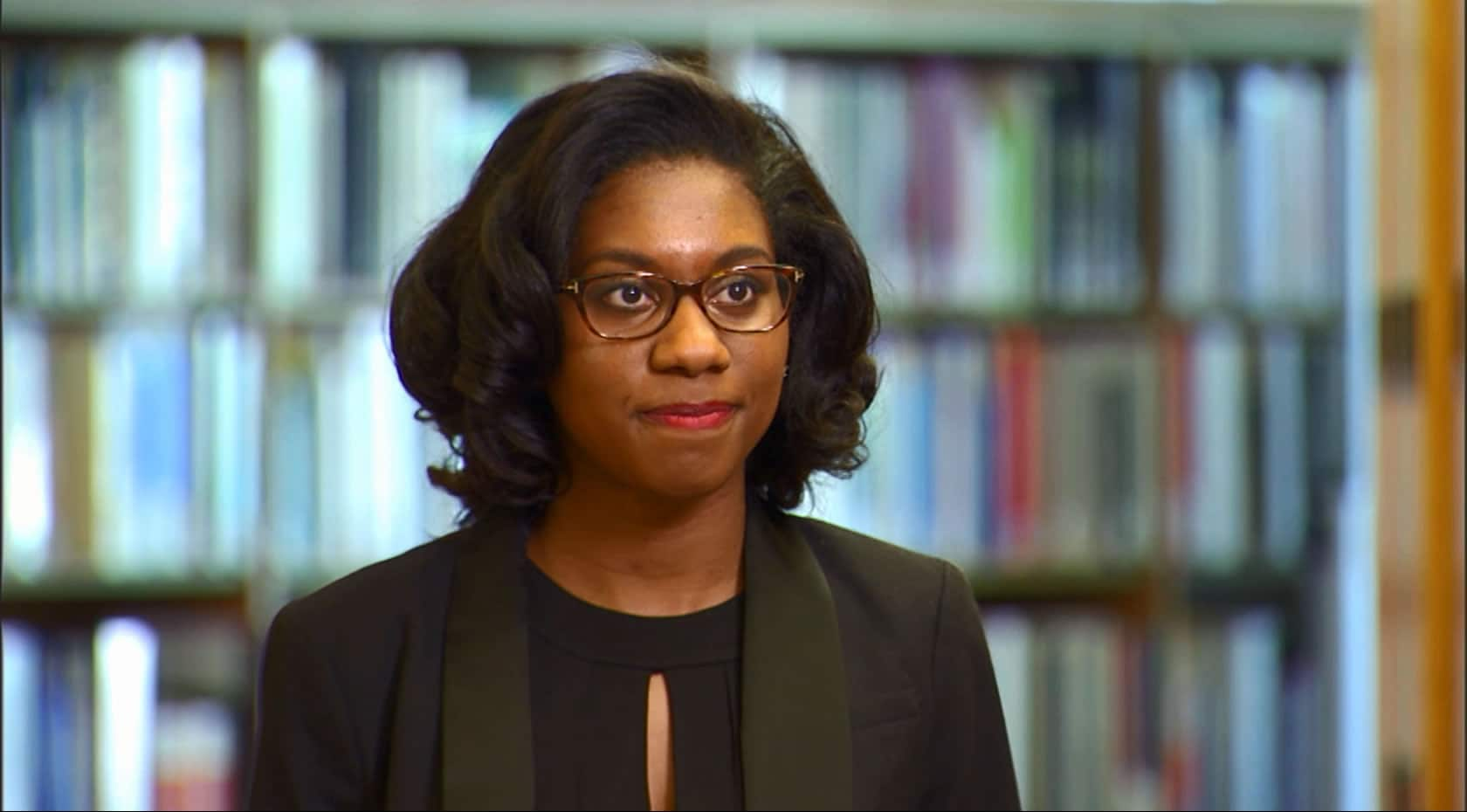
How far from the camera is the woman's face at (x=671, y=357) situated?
0.94 metres

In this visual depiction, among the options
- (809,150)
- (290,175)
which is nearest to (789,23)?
(809,150)

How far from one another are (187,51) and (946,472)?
1.14 m

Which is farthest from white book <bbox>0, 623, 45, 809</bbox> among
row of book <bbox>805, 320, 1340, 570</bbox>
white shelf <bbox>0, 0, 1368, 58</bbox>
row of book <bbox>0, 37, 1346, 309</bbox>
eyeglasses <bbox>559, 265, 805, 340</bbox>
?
eyeglasses <bbox>559, 265, 805, 340</bbox>

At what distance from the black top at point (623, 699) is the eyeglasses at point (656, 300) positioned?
6.9 inches

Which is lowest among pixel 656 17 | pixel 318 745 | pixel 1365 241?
pixel 318 745

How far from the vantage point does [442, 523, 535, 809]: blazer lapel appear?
94cm

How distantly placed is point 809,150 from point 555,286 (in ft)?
4.15

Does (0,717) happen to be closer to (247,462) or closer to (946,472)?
(247,462)

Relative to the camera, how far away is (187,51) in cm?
226

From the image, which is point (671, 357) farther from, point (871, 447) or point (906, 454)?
point (906, 454)

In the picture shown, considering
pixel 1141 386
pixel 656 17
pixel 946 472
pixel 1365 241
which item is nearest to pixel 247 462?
pixel 656 17

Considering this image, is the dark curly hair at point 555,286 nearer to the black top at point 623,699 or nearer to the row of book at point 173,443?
the black top at point 623,699

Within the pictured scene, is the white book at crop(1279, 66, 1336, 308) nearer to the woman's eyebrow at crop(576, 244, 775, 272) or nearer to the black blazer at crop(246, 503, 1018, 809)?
the black blazer at crop(246, 503, 1018, 809)

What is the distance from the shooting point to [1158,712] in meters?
2.44
